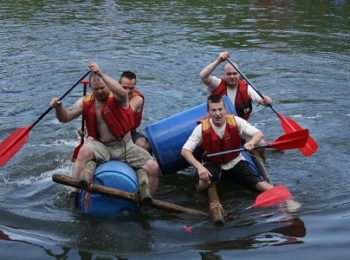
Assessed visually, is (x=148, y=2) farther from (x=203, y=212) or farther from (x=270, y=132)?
(x=203, y=212)

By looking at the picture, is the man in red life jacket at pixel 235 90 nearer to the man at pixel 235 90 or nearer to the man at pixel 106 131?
the man at pixel 235 90

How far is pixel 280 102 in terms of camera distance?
1111 cm

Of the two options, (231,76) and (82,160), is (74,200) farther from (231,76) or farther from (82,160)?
(231,76)

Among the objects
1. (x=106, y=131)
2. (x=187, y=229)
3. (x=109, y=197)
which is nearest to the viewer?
(x=187, y=229)

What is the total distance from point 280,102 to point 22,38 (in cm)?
874

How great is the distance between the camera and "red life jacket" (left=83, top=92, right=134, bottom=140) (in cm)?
654

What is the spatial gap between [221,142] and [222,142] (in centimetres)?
1

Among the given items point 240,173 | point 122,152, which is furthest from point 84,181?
point 240,173

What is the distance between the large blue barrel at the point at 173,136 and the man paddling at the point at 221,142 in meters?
0.47

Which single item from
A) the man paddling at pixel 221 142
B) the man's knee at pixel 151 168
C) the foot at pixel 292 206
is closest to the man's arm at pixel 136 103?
the man paddling at pixel 221 142

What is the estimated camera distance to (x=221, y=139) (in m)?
6.80

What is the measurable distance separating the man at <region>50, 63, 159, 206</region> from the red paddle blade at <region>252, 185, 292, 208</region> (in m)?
1.11

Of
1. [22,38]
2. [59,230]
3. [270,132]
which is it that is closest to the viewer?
[59,230]

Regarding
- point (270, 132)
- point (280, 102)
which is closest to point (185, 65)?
point (280, 102)
